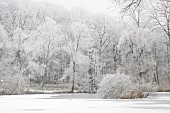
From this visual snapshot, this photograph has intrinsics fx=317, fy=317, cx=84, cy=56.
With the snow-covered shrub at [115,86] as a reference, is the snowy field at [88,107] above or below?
below

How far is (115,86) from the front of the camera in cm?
2469

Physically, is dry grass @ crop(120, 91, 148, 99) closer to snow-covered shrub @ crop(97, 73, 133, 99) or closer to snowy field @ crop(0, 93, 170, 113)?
snow-covered shrub @ crop(97, 73, 133, 99)

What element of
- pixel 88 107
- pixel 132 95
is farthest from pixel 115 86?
pixel 88 107

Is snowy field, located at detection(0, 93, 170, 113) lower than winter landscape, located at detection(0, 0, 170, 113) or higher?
lower

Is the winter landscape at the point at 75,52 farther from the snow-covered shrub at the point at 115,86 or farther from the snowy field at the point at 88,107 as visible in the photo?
the snowy field at the point at 88,107

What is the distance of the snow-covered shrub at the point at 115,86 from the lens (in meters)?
24.5

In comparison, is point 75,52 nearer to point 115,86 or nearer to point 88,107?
point 115,86

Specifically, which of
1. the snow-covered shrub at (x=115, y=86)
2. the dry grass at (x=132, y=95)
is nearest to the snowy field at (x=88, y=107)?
the dry grass at (x=132, y=95)

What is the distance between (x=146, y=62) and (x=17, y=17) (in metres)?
25.6

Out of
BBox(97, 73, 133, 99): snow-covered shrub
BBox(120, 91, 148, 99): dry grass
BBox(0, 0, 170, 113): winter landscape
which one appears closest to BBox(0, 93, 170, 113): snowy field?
BBox(120, 91, 148, 99): dry grass

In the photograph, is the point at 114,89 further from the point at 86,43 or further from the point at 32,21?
the point at 32,21

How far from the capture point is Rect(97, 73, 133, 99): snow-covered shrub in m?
24.5

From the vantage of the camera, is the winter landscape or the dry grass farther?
the winter landscape

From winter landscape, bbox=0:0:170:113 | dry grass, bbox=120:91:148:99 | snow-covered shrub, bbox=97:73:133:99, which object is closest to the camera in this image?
dry grass, bbox=120:91:148:99
